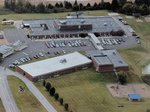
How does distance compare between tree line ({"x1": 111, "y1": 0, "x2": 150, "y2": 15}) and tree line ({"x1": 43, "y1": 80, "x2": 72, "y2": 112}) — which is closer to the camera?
tree line ({"x1": 43, "y1": 80, "x2": 72, "y2": 112})

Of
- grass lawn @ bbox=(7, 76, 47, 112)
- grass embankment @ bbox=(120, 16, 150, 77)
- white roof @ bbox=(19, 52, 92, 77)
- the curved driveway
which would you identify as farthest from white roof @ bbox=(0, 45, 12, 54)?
grass embankment @ bbox=(120, 16, 150, 77)

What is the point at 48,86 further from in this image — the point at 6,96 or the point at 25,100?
the point at 6,96

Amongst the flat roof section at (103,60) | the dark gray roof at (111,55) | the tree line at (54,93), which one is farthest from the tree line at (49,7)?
the tree line at (54,93)

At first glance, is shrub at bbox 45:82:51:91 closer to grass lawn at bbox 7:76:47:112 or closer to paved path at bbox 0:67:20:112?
grass lawn at bbox 7:76:47:112

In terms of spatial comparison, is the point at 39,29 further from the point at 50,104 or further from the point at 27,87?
the point at 50,104

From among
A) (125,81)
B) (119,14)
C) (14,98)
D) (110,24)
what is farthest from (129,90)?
(119,14)

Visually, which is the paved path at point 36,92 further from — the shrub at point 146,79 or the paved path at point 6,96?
the shrub at point 146,79
